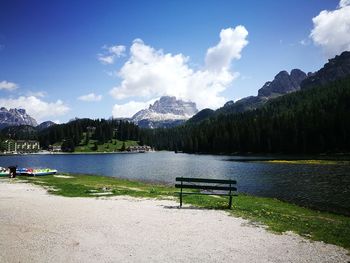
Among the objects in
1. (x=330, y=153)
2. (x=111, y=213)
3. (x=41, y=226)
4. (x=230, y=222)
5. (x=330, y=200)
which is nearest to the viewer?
(x=41, y=226)

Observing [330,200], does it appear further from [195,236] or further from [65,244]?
[65,244]

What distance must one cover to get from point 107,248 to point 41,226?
20.5ft

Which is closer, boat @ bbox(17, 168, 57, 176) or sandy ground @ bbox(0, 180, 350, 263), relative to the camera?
sandy ground @ bbox(0, 180, 350, 263)

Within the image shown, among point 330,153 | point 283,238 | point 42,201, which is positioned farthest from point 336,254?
point 330,153

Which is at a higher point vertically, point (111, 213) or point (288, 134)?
point (288, 134)

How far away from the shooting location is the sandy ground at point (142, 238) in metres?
14.7

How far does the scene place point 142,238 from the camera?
17.5m

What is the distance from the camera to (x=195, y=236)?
1812 cm

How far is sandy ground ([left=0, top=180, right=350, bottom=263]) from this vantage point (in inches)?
577

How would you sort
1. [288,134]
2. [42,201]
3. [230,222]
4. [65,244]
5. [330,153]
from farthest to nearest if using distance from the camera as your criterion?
[288,134] < [330,153] < [42,201] < [230,222] < [65,244]

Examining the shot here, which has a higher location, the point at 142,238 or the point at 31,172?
the point at 142,238

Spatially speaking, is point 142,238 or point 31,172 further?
point 31,172

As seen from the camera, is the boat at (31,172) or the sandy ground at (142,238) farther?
the boat at (31,172)

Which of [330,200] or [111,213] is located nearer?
[111,213]
